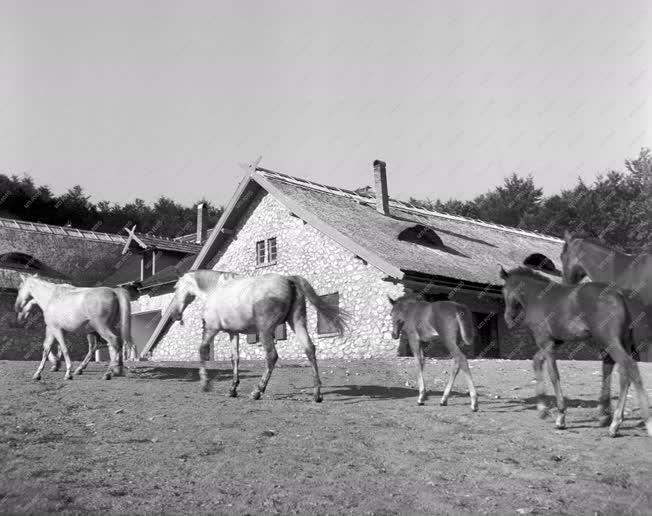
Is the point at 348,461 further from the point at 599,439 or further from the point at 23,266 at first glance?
the point at 23,266

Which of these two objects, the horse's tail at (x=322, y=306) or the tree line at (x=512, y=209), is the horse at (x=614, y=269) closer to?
the horse's tail at (x=322, y=306)

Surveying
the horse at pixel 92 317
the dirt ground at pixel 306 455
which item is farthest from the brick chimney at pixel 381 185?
the dirt ground at pixel 306 455

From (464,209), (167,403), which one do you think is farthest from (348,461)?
(464,209)

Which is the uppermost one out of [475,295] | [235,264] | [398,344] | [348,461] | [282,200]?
[282,200]

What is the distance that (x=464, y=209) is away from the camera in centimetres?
5931

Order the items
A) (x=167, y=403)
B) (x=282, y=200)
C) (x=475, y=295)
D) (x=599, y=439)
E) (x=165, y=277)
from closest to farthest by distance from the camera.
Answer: (x=599, y=439) → (x=167, y=403) → (x=475, y=295) → (x=282, y=200) → (x=165, y=277)

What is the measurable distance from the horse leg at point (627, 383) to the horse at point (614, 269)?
1.17m

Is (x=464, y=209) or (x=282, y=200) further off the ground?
(x=464, y=209)

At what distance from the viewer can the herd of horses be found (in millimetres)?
8375

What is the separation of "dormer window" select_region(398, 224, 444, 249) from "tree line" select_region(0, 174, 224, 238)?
35.1m

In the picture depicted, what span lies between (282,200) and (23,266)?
Result: 55.4 ft

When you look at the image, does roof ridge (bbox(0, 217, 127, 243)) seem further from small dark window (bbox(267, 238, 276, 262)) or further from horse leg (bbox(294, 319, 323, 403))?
horse leg (bbox(294, 319, 323, 403))

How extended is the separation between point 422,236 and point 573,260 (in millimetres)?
15273

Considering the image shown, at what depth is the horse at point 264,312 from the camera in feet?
36.2
